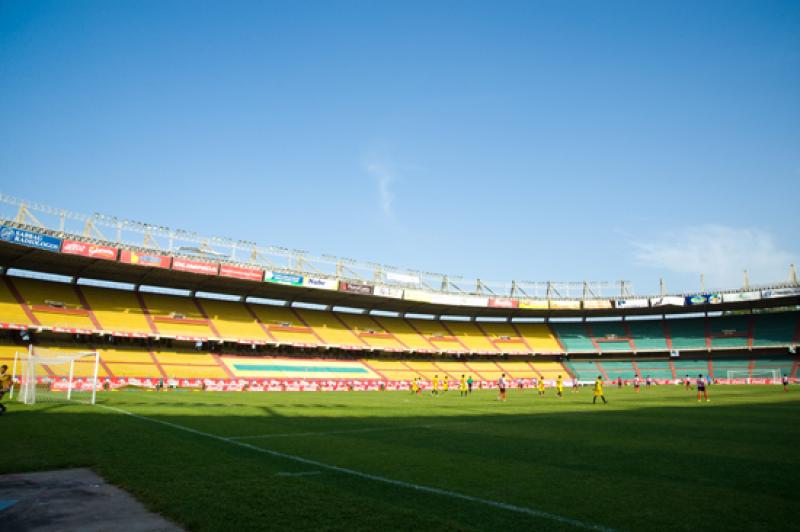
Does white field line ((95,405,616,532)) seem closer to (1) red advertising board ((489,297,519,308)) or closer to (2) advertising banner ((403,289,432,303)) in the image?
(2) advertising banner ((403,289,432,303))

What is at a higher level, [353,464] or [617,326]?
[617,326]

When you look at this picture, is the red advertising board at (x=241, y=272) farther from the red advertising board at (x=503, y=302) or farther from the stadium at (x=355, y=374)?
the red advertising board at (x=503, y=302)

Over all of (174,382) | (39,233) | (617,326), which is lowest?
(174,382)

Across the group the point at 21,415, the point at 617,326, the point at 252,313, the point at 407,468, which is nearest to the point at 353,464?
the point at 407,468

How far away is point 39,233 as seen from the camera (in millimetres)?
37812

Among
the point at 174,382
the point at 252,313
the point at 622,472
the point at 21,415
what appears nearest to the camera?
the point at 622,472

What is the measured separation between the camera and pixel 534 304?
2717 inches

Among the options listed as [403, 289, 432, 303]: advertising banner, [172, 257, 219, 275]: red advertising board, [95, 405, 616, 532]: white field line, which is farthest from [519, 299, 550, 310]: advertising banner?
[95, 405, 616, 532]: white field line

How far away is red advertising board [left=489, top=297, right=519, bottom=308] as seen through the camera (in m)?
66.6

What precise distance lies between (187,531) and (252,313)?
5357 centimetres

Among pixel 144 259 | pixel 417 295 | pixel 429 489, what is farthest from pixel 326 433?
pixel 417 295

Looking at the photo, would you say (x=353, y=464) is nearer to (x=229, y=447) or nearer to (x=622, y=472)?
(x=229, y=447)

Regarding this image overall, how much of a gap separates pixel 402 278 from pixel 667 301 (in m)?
35.3

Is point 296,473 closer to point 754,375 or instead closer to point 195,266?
point 195,266
